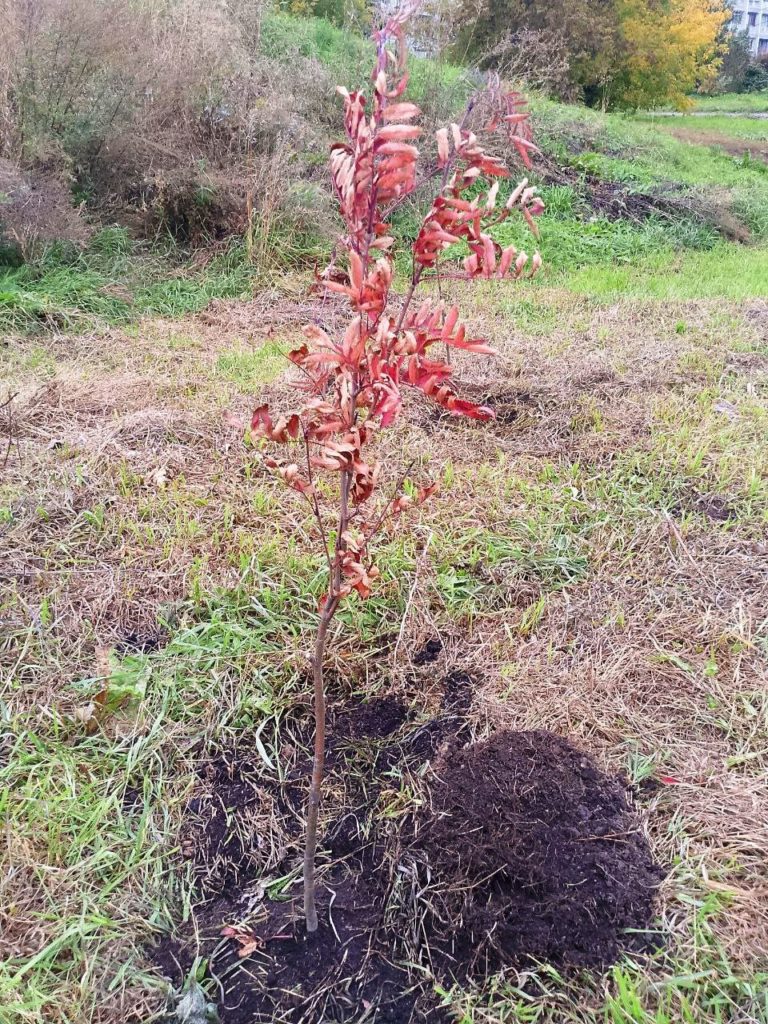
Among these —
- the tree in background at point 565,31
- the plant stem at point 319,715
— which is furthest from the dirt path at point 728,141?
the plant stem at point 319,715

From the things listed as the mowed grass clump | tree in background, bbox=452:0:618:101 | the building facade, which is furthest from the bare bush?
the building facade

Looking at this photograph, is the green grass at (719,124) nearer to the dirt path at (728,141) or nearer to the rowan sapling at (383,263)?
the dirt path at (728,141)

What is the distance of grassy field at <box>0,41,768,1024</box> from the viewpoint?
147 centimetres

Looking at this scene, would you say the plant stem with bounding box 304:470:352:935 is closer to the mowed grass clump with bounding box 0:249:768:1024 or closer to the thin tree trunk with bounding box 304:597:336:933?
the thin tree trunk with bounding box 304:597:336:933

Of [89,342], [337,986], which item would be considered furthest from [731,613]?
[89,342]

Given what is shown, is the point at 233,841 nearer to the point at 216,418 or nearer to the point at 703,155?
the point at 216,418

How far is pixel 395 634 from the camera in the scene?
2221 millimetres

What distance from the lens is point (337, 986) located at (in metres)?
1.43

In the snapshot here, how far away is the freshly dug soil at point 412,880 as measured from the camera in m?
1.43

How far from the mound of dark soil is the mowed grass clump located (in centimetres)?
6

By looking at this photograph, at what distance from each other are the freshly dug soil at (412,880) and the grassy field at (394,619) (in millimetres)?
53

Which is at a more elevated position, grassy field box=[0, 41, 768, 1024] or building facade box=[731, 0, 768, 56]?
building facade box=[731, 0, 768, 56]

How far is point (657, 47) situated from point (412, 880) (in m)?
18.7

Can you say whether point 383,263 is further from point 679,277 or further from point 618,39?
point 618,39
